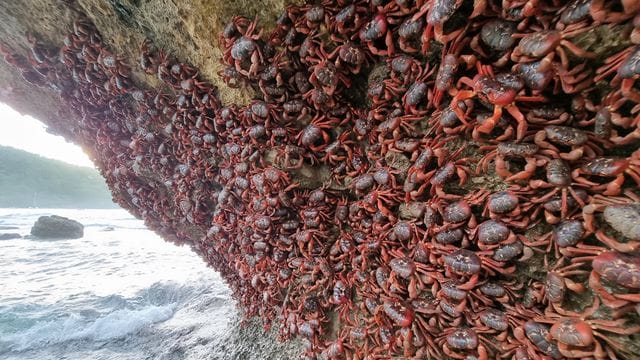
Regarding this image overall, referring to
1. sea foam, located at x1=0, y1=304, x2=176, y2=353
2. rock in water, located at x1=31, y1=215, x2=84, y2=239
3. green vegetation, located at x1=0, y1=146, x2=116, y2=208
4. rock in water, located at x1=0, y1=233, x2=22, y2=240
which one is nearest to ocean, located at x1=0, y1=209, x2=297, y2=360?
sea foam, located at x1=0, y1=304, x2=176, y2=353

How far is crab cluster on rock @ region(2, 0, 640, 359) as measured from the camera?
208 centimetres

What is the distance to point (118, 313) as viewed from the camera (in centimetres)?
1080

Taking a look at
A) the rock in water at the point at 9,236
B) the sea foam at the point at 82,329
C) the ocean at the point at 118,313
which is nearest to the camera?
the ocean at the point at 118,313

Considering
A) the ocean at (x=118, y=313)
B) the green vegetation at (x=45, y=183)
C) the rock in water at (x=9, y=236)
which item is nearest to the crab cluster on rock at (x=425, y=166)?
the ocean at (x=118, y=313)

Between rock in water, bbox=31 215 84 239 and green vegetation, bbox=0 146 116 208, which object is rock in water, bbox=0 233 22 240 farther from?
green vegetation, bbox=0 146 116 208

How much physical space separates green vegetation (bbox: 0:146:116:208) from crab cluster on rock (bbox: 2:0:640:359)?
81337mm

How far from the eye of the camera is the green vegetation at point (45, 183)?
59.2m

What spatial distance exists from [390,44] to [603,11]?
1.69m

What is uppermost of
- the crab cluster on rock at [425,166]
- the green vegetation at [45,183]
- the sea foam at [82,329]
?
the green vegetation at [45,183]

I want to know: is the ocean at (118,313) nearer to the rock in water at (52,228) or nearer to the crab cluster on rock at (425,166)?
the crab cluster on rock at (425,166)

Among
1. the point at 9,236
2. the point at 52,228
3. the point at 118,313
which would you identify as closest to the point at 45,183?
the point at 9,236

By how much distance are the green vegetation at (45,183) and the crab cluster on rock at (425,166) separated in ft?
267

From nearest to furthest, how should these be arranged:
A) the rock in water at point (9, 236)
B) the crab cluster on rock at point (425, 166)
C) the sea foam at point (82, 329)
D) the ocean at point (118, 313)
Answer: the crab cluster on rock at point (425, 166) < the ocean at point (118, 313) < the sea foam at point (82, 329) < the rock in water at point (9, 236)

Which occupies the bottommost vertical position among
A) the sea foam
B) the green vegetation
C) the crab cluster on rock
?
the sea foam
